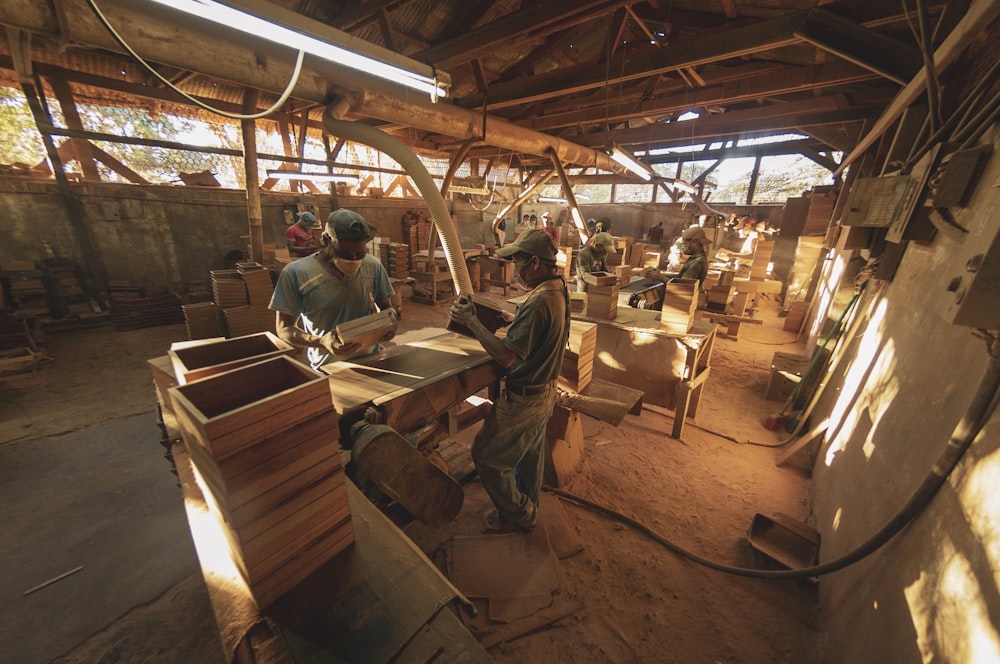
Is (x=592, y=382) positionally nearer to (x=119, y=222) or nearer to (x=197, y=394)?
(x=197, y=394)

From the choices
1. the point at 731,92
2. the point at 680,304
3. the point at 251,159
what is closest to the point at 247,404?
the point at 680,304

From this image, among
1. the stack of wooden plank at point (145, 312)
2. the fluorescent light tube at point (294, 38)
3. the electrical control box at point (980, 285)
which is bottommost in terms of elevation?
the stack of wooden plank at point (145, 312)

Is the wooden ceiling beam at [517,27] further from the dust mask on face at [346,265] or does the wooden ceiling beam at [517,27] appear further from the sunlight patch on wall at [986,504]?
the sunlight patch on wall at [986,504]

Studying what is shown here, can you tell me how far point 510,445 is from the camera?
2.81m

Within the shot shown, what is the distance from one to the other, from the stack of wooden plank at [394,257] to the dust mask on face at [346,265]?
7.35 meters

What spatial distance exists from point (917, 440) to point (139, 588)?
5.46m

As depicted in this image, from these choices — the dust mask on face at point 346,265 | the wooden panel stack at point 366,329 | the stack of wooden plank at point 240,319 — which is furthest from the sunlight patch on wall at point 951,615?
the stack of wooden plank at point 240,319

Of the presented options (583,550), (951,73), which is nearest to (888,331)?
(951,73)

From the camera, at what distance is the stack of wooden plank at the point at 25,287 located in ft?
20.9

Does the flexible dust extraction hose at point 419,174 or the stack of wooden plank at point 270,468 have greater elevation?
the flexible dust extraction hose at point 419,174

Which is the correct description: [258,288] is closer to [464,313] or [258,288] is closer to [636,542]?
[464,313]

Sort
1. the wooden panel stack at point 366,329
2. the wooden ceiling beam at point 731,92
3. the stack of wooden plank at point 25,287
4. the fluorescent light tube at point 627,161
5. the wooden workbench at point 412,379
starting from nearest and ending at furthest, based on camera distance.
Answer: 1. the wooden workbench at point 412,379
2. the wooden panel stack at point 366,329
3. the wooden ceiling beam at point 731,92
4. the fluorescent light tube at point 627,161
5. the stack of wooden plank at point 25,287

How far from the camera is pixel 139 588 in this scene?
8.96 feet

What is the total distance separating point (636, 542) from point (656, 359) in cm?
252
